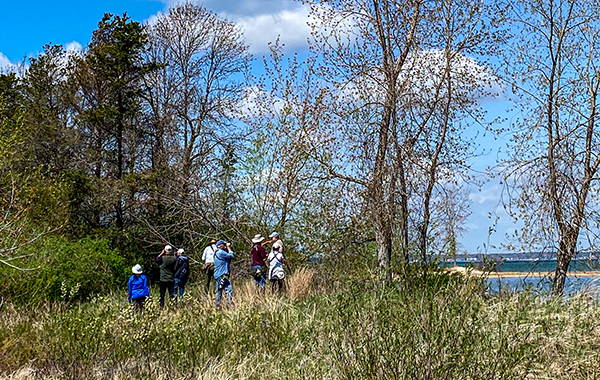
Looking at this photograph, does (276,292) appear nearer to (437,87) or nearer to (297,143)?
(297,143)

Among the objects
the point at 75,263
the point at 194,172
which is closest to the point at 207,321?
the point at 75,263

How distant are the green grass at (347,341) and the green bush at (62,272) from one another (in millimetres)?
6261

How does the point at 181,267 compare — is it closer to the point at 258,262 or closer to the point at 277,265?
the point at 258,262

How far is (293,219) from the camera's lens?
61.3 ft

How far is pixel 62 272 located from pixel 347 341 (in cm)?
1546

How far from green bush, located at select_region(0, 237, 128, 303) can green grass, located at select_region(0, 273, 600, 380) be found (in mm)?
6261

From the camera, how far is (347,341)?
652cm

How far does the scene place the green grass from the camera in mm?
6184

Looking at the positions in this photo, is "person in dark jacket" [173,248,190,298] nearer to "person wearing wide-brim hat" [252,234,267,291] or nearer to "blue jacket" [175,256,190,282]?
"blue jacket" [175,256,190,282]

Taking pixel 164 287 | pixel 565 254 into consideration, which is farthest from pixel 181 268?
pixel 565 254

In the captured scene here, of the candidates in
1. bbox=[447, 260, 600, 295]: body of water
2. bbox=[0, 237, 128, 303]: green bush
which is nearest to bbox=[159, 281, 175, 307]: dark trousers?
bbox=[0, 237, 128, 303]: green bush

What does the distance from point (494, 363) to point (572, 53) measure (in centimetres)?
994

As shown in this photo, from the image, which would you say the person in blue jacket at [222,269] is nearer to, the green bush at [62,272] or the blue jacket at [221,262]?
the blue jacket at [221,262]

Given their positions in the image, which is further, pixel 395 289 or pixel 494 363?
pixel 395 289
